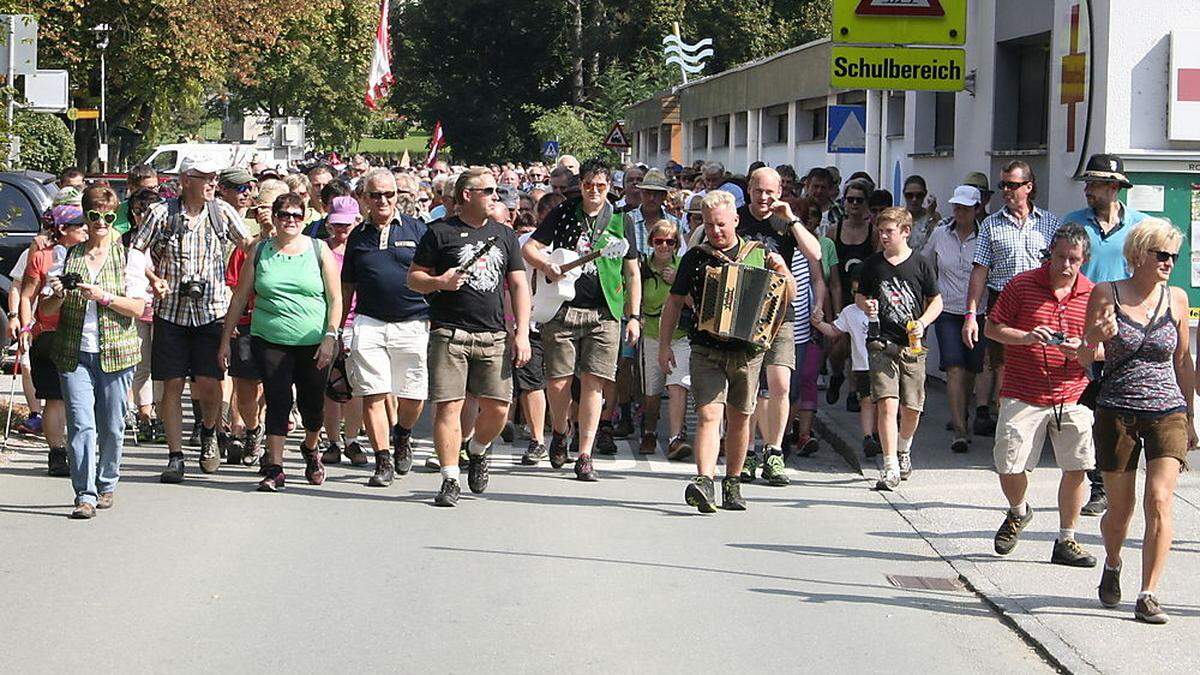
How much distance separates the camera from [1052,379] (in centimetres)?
871

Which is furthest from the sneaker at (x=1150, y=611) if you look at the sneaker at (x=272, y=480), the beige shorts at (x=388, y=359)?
the sneaker at (x=272, y=480)

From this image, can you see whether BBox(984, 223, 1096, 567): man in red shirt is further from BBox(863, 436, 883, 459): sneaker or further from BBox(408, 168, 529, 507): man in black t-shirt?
BBox(863, 436, 883, 459): sneaker

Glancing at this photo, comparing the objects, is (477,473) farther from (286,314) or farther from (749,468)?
(749,468)

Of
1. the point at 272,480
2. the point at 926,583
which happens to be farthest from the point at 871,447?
the point at 272,480

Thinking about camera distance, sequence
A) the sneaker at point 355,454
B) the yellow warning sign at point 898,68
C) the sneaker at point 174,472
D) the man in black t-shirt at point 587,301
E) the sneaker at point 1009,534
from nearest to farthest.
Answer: the sneaker at point 1009,534, the sneaker at point 174,472, the man in black t-shirt at point 587,301, the sneaker at point 355,454, the yellow warning sign at point 898,68

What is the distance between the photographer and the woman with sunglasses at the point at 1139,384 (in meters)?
7.56

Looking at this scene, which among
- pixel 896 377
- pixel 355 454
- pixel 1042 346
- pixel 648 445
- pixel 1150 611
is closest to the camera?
pixel 1150 611

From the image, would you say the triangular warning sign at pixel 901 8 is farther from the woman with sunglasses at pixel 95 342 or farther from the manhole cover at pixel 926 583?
the manhole cover at pixel 926 583

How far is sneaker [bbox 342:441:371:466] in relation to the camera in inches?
476

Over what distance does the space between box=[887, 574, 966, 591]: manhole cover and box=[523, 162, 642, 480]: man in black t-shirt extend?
3.30 meters

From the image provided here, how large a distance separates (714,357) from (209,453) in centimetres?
336

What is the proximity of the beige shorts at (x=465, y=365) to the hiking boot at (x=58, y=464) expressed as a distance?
2555mm

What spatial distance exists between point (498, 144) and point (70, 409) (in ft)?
215

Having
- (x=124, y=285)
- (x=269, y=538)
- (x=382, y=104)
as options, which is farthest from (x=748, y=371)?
(x=382, y=104)
